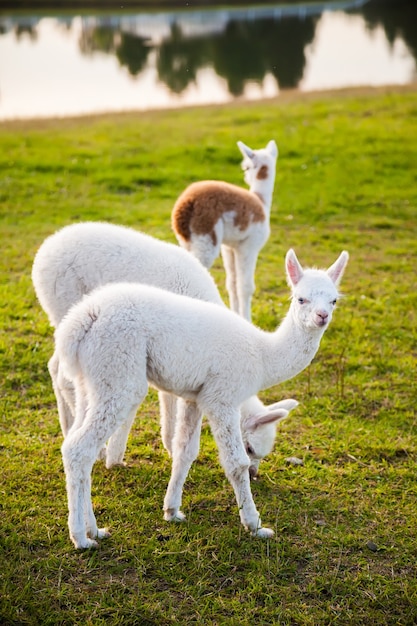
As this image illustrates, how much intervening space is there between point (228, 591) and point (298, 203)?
9.05 m

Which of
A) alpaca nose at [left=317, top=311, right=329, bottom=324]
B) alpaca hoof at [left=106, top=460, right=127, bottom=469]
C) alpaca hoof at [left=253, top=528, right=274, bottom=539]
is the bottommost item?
alpaca hoof at [left=106, top=460, right=127, bottom=469]

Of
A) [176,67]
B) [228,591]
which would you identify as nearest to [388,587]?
[228,591]

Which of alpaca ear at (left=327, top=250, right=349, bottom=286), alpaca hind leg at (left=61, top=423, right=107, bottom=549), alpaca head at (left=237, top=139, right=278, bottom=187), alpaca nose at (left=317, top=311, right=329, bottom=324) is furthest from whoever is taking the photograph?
alpaca head at (left=237, top=139, right=278, bottom=187)

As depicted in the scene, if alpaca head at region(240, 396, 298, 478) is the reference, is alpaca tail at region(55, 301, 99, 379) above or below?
above

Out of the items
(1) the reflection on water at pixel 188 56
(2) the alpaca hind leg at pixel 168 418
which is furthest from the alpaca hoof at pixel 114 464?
(1) the reflection on water at pixel 188 56

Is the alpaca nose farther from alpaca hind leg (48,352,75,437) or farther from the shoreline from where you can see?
the shoreline

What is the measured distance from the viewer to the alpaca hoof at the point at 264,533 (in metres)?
4.54

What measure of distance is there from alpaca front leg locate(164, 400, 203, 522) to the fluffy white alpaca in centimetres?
275

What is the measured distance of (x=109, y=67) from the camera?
26547 mm

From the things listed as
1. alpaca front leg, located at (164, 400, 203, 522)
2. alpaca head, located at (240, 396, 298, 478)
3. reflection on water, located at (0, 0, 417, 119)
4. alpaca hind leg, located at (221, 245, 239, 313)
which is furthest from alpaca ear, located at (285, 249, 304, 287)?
reflection on water, located at (0, 0, 417, 119)

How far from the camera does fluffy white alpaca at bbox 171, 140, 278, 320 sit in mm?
7207

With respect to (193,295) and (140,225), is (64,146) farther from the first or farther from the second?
(193,295)

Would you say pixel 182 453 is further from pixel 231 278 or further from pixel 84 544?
pixel 231 278

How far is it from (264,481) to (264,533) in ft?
2.35
